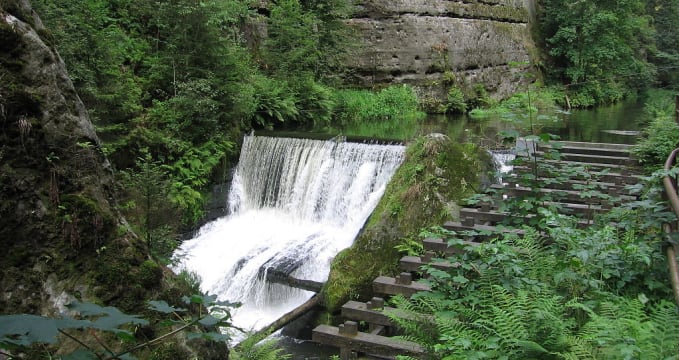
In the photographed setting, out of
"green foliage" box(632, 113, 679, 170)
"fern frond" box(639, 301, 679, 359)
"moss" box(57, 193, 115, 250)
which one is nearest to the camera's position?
"fern frond" box(639, 301, 679, 359)

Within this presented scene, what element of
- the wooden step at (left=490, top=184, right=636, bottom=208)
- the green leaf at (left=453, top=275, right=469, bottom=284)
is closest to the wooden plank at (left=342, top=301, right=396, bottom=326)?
the green leaf at (left=453, top=275, right=469, bottom=284)

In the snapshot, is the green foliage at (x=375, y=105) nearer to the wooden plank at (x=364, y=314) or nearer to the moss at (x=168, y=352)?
the wooden plank at (x=364, y=314)

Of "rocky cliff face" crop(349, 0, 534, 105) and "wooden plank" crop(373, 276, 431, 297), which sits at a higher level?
"rocky cliff face" crop(349, 0, 534, 105)

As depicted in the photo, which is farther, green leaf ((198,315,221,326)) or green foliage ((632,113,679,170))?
Answer: green foliage ((632,113,679,170))

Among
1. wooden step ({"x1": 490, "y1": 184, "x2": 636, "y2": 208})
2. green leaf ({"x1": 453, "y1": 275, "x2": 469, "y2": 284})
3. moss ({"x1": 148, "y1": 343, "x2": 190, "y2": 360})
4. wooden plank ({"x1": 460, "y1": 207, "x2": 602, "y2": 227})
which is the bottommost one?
moss ({"x1": 148, "y1": 343, "x2": 190, "y2": 360})

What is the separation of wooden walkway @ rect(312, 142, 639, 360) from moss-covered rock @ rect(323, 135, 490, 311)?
492 millimetres

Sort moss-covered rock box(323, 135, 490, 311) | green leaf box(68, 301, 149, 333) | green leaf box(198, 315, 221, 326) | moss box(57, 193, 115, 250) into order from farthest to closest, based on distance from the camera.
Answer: moss-covered rock box(323, 135, 490, 311) → moss box(57, 193, 115, 250) → green leaf box(198, 315, 221, 326) → green leaf box(68, 301, 149, 333)

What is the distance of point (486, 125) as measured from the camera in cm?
1623

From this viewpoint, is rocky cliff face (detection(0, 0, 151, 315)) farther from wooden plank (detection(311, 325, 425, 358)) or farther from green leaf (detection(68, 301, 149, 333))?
green leaf (detection(68, 301, 149, 333))

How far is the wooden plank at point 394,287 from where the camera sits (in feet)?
17.3

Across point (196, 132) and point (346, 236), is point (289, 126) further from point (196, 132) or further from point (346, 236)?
point (346, 236)

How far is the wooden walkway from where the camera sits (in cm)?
449

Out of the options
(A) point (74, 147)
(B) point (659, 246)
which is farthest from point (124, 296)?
(B) point (659, 246)

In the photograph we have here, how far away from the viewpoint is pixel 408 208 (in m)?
7.07
